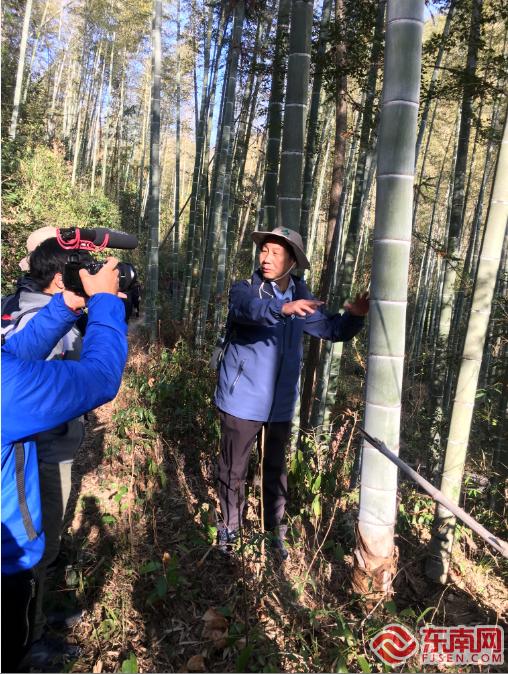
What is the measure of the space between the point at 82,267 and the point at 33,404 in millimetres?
545

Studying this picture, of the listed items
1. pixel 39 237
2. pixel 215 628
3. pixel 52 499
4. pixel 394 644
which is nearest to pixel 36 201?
pixel 39 237

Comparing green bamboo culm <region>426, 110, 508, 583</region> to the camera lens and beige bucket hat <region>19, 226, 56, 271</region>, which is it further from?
beige bucket hat <region>19, 226, 56, 271</region>

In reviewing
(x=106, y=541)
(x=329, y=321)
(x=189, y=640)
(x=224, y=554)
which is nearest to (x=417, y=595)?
(x=224, y=554)

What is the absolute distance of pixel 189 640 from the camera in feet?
5.58

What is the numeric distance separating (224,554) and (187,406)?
1780 mm

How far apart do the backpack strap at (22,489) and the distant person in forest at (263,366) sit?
984mm

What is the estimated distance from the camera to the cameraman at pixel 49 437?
1.62 metres

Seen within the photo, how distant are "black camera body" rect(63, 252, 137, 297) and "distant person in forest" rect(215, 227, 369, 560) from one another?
53 centimetres

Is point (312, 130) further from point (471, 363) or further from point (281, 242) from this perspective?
point (471, 363)

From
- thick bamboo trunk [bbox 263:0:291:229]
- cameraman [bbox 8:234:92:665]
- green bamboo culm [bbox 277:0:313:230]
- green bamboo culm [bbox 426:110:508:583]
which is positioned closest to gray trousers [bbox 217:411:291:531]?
cameraman [bbox 8:234:92:665]

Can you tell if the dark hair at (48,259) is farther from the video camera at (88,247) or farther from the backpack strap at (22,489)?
the backpack strap at (22,489)

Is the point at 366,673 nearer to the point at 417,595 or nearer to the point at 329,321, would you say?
the point at 417,595

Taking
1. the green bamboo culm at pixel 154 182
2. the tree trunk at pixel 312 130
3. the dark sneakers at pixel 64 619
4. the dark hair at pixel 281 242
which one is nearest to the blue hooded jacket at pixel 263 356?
the dark hair at pixel 281 242

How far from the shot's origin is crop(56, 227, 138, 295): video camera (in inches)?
54.3
